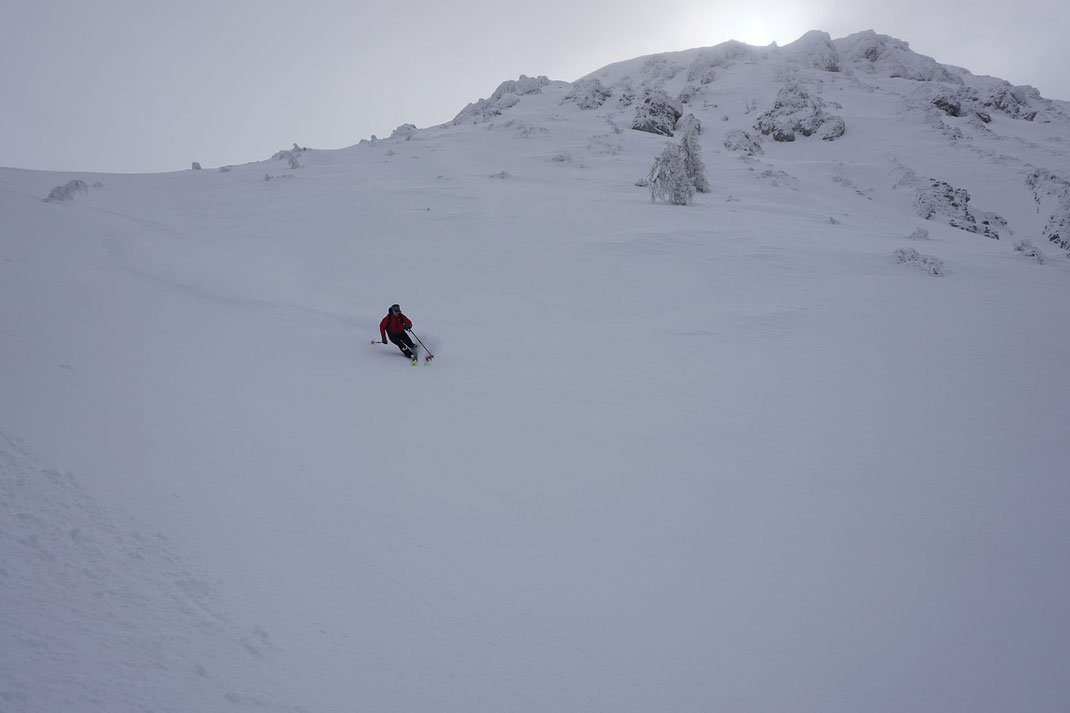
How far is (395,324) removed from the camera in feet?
28.6

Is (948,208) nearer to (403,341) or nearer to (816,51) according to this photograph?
(403,341)

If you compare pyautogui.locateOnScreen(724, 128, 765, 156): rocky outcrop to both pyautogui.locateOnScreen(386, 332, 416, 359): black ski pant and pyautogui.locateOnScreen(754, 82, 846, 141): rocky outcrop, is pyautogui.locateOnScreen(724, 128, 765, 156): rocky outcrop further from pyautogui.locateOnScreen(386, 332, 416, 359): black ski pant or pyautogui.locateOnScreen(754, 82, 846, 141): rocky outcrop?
pyautogui.locateOnScreen(386, 332, 416, 359): black ski pant

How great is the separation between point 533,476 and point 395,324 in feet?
15.0

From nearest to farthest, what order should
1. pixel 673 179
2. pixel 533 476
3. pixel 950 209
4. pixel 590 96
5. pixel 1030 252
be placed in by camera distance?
1. pixel 533 476
2. pixel 1030 252
3. pixel 673 179
4. pixel 950 209
5. pixel 590 96

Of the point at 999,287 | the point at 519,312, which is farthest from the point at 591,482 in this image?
the point at 999,287

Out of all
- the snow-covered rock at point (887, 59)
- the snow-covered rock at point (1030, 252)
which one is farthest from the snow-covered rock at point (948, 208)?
the snow-covered rock at point (887, 59)

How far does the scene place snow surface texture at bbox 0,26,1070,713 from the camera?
9.75 ft

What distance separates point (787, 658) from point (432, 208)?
16.1m

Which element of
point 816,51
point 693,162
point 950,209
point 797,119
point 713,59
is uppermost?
point 816,51

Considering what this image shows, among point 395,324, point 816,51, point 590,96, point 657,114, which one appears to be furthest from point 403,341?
point 816,51

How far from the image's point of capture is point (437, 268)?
42.4 feet

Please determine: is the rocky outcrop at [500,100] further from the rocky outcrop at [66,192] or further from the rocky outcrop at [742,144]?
the rocky outcrop at [66,192]

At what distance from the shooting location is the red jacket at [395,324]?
28.4 feet

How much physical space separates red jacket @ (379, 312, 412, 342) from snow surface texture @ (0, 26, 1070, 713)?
0.42 metres
